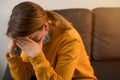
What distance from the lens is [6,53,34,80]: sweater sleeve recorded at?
4.73 feet

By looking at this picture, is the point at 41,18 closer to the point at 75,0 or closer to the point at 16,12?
the point at 16,12

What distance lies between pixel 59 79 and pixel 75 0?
1.06 metres

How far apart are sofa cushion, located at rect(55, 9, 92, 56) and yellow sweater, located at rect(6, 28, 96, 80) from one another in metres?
0.59

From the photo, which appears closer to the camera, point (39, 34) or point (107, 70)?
point (39, 34)

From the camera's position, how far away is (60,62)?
133 cm

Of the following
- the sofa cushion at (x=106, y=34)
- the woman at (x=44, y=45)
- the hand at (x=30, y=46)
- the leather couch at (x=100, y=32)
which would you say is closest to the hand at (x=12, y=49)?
the woman at (x=44, y=45)

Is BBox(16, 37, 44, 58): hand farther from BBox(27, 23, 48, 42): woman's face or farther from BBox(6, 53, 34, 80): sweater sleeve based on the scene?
BBox(6, 53, 34, 80): sweater sleeve

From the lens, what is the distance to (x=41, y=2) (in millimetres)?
2195

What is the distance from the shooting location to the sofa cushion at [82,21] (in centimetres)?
199

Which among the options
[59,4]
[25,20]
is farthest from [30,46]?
[59,4]

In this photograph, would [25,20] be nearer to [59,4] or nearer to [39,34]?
[39,34]

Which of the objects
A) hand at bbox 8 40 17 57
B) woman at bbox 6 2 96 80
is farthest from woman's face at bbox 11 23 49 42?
hand at bbox 8 40 17 57

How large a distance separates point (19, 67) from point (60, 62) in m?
0.28

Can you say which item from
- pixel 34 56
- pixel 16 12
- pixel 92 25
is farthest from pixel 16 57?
pixel 92 25
